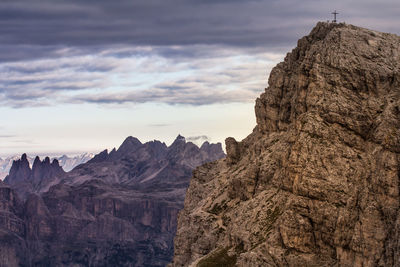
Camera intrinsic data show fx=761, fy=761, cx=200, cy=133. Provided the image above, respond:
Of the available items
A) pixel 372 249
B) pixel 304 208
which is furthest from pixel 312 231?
pixel 372 249

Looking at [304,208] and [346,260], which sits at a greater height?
[304,208]

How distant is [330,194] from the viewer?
196 m

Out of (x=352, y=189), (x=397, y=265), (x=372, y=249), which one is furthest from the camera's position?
(x=352, y=189)

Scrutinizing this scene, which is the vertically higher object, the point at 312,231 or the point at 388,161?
the point at 388,161

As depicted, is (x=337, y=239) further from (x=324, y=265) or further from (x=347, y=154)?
(x=347, y=154)

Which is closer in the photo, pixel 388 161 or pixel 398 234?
pixel 398 234

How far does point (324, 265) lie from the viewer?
195 meters

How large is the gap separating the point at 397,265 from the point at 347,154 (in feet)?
126

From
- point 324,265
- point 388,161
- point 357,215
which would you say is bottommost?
point 324,265

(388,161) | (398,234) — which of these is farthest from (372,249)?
(388,161)

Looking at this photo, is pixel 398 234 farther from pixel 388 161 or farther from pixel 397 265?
pixel 388 161

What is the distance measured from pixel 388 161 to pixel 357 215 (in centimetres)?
1544

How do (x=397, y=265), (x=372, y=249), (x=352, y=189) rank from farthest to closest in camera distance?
1. (x=352, y=189)
2. (x=372, y=249)
3. (x=397, y=265)

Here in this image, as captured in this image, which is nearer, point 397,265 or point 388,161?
point 397,265
